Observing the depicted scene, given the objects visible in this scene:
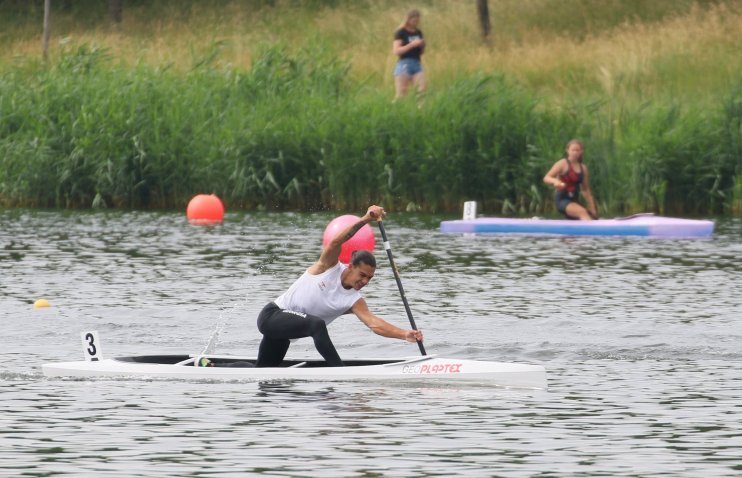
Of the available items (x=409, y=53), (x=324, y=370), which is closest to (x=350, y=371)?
(x=324, y=370)

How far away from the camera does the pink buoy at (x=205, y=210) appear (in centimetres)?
2681

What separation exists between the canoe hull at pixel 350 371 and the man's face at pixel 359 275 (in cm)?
62

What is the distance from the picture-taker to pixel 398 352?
573 inches

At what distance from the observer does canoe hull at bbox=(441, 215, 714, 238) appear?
24.5 meters

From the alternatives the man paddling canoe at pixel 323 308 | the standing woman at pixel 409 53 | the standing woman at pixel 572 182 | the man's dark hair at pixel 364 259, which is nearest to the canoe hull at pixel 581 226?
the standing woman at pixel 572 182

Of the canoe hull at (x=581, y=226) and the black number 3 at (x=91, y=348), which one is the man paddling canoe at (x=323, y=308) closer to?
the black number 3 at (x=91, y=348)

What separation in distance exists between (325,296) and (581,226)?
41.2 feet

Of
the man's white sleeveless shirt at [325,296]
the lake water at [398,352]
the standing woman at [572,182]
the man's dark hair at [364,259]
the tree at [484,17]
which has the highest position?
the tree at [484,17]

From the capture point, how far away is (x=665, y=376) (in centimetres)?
1296

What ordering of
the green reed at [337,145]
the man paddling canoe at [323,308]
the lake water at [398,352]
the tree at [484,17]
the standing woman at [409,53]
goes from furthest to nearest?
the tree at [484,17] < the standing woman at [409,53] < the green reed at [337,145] < the man paddling canoe at [323,308] < the lake water at [398,352]

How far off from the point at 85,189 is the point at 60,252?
6.62m

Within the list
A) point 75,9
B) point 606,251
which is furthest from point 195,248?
point 75,9

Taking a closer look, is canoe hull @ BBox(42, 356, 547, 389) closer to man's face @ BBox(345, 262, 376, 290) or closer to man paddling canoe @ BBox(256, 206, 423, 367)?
man paddling canoe @ BBox(256, 206, 423, 367)

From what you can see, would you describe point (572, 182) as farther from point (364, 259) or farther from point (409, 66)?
point (364, 259)
